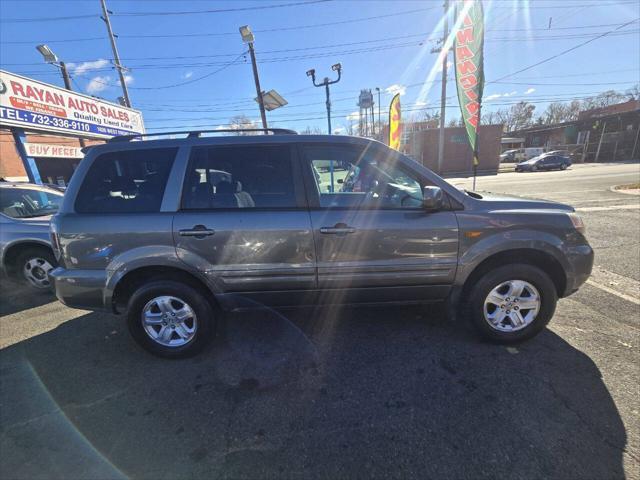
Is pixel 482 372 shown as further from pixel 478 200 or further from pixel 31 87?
pixel 31 87

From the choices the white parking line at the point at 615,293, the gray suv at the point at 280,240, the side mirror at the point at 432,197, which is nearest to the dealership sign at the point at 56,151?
the gray suv at the point at 280,240

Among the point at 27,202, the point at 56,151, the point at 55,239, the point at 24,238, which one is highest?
the point at 56,151

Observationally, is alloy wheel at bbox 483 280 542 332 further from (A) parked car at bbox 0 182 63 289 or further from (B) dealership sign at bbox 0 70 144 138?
(B) dealership sign at bbox 0 70 144 138

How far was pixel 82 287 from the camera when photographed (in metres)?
2.66

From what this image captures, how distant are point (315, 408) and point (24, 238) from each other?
4.99 m

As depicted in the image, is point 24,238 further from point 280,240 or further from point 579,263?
point 579,263

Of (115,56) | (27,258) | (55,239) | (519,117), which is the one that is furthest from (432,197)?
(519,117)

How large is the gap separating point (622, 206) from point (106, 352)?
40.9 ft

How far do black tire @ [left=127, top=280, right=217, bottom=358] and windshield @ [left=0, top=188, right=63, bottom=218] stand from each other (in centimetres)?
357

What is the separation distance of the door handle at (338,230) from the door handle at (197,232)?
958mm

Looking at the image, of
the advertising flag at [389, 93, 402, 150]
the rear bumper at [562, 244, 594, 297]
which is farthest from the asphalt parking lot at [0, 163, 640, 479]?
the advertising flag at [389, 93, 402, 150]

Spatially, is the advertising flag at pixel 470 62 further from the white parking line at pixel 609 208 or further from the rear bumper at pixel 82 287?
the rear bumper at pixel 82 287

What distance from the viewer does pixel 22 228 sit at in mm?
4309

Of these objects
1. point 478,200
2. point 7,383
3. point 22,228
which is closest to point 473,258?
point 478,200
